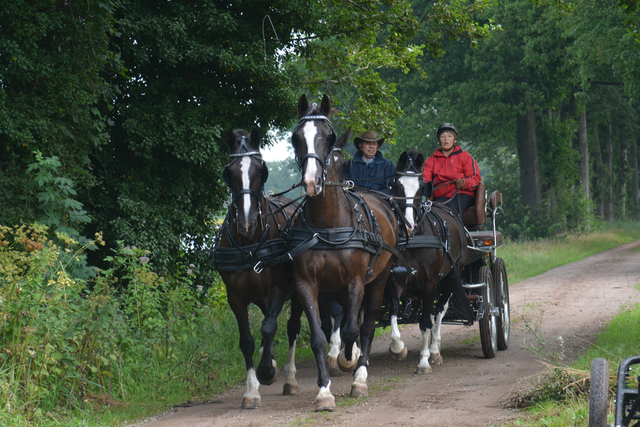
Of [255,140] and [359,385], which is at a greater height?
[255,140]

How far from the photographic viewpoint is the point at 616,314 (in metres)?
11.3

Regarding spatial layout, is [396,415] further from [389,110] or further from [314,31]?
[389,110]

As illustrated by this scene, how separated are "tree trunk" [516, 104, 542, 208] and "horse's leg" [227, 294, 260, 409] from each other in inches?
952

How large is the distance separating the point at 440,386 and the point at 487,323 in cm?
183

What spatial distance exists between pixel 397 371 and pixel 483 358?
140 centimetres

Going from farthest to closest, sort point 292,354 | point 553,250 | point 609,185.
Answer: point 609,185 → point 553,250 → point 292,354

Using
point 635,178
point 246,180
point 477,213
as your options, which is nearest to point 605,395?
point 246,180

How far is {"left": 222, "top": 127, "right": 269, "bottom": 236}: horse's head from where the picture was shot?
609 cm

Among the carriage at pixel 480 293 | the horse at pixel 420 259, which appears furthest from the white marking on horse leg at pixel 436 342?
the carriage at pixel 480 293

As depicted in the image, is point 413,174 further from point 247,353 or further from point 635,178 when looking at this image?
point 635,178

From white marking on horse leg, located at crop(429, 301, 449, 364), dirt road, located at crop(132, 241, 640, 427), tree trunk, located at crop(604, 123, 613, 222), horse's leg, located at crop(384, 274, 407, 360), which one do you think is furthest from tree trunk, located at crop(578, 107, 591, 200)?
horse's leg, located at crop(384, 274, 407, 360)

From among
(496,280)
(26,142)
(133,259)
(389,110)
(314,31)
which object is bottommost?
(496,280)

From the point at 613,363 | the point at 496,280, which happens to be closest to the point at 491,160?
the point at 496,280

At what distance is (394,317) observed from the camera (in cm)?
780
